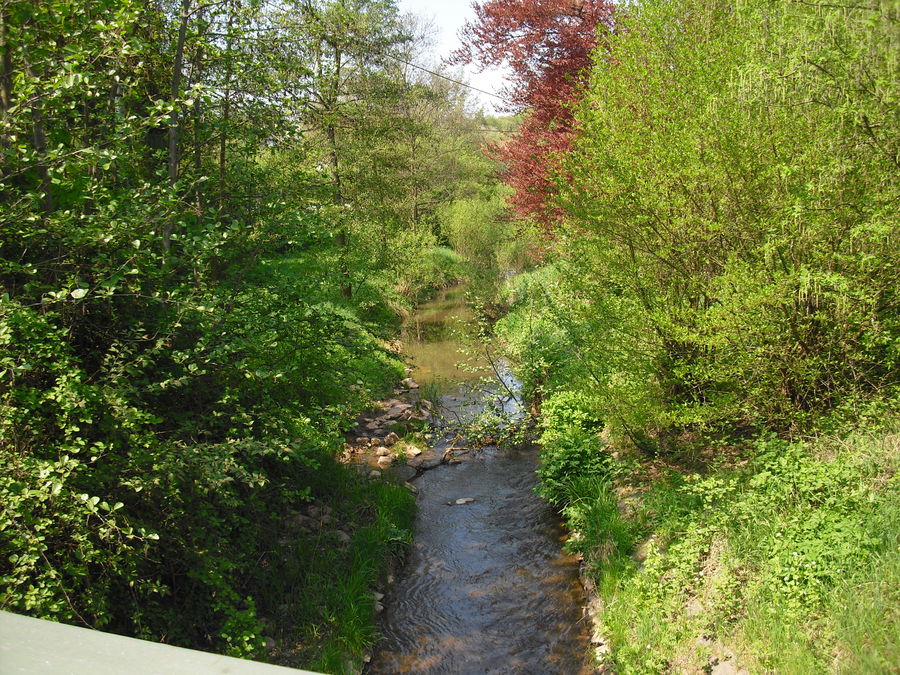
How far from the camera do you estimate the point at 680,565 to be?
4434 mm

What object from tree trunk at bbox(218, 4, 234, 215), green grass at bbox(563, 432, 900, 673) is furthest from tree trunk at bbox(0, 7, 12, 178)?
green grass at bbox(563, 432, 900, 673)

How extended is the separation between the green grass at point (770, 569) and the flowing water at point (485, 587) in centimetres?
61

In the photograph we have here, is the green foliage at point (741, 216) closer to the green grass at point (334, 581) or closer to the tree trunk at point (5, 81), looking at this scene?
the green grass at point (334, 581)

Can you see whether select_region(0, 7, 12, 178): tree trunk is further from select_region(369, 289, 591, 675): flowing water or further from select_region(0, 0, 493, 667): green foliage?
select_region(369, 289, 591, 675): flowing water

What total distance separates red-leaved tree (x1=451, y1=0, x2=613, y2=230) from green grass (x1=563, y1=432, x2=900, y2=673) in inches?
280

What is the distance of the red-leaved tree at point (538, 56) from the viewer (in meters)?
11.4

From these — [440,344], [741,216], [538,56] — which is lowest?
[440,344]

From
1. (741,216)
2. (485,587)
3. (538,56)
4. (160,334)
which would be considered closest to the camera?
(160,334)

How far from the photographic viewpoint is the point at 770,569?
381 cm

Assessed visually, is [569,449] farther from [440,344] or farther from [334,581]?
[440,344]

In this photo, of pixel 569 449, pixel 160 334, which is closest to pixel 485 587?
pixel 569 449

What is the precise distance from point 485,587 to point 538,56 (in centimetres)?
1052

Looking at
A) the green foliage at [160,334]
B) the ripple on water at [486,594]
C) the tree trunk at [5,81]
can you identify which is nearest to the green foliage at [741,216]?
the ripple on water at [486,594]

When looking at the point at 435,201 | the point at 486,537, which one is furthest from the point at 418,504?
the point at 435,201
